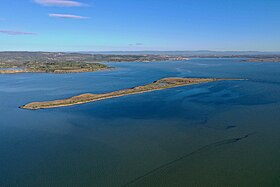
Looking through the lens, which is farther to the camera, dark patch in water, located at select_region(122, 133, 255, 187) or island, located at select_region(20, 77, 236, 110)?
island, located at select_region(20, 77, 236, 110)

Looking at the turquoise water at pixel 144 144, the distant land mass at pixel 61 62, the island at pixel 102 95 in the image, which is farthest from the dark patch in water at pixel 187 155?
the distant land mass at pixel 61 62

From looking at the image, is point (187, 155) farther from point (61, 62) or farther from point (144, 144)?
point (61, 62)

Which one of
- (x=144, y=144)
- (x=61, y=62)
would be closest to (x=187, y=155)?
(x=144, y=144)

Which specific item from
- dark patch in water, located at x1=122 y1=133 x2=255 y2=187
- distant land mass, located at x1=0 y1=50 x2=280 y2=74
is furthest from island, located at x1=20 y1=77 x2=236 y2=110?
distant land mass, located at x1=0 y1=50 x2=280 y2=74

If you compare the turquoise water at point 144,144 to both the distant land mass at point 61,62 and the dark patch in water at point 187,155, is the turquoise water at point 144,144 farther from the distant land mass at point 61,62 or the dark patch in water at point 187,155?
the distant land mass at point 61,62

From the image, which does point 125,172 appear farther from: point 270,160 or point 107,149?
point 270,160

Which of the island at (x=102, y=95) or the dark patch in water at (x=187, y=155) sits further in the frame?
the island at (x=102, y=95)

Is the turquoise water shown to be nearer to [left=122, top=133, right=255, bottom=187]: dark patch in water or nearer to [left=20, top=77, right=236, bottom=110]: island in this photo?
[left=122, top=133, right=255, bottom=187]: dark patch in water

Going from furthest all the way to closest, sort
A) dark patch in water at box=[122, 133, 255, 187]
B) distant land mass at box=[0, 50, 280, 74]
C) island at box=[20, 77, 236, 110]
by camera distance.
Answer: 1. distant land mass at box=[0, 50, 280, 74]
2. island at box=[20, 77, 236, 110]
3. dark patch in water at box=[122, 133, 255, 187]
